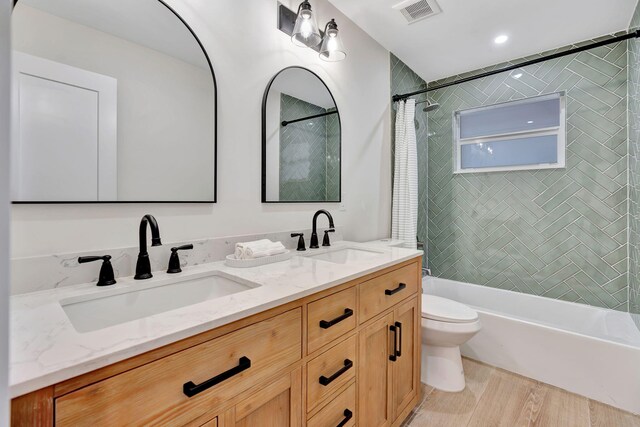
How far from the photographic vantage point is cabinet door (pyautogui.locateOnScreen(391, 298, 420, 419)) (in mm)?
1439

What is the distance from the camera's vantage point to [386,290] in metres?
1.35

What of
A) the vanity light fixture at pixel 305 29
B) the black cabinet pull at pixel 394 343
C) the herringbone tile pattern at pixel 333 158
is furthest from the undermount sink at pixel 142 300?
the vanity light fixture at pixel 305 29

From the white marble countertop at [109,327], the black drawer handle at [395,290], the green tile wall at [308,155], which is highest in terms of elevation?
the green tile wall at [308,155]

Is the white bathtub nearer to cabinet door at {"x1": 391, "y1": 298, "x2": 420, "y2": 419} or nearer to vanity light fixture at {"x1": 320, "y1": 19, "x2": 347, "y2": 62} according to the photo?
cabinet door at {"x1": 391, "y1": 298, "x2": 420, "y2": 419}

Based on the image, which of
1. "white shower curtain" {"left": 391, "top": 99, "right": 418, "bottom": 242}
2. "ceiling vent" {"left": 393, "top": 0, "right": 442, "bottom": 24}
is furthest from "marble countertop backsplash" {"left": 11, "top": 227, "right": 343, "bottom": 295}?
"ceiling vent" {"left": 393, "top": 0, "right": 442, "bottom": 24}

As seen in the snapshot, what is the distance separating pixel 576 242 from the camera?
2.42 metres

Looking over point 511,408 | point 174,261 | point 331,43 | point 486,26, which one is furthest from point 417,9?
point 511,408

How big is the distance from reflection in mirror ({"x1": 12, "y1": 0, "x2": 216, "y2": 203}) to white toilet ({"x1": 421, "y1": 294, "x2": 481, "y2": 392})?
1542 mm

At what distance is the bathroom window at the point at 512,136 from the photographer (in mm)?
2543

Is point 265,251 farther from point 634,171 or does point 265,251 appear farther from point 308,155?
point 634,171

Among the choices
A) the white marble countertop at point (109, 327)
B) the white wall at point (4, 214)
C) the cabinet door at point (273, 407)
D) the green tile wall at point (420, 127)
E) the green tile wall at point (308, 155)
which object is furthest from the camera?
the green tile wall at point (420, 127)

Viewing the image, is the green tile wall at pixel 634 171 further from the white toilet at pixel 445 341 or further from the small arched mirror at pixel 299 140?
the small arched mirror at pixel 299 140

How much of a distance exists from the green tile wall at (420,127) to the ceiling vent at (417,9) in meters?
0.57

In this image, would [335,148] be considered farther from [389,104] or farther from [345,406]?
[345,406]
